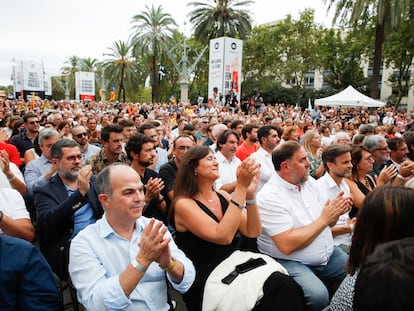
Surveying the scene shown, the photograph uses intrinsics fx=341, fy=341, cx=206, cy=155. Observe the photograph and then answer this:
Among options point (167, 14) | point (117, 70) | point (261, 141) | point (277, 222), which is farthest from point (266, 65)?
point (277, 222)

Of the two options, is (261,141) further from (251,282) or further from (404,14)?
(404,14)

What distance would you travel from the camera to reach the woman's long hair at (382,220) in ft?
6.32

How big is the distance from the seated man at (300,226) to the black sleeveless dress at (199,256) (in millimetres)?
487

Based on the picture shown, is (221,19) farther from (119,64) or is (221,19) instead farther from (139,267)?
(139,267)

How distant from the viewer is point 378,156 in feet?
17.5

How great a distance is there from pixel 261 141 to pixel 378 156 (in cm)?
183

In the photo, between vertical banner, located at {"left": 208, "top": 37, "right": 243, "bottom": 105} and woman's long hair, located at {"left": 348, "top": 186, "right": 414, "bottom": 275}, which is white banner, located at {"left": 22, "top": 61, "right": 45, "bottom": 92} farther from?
woman's long hair, located at {"left": 348, "top": 186, "right": 414, "bottom": 275}

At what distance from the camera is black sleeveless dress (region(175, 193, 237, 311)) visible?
102 inches

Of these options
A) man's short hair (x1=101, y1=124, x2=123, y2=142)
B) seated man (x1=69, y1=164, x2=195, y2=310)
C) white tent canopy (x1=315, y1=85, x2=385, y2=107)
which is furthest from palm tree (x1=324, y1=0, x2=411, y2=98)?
seated man (x1=69, y1=164, x2=195, y2=310)

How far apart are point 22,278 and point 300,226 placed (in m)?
2.20

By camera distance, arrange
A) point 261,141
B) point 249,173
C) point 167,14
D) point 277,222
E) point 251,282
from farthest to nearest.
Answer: point 167,14, point 261,141, point 277,222, point 249,173, point 251,282

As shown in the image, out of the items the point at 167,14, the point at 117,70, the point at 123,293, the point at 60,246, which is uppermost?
the point at 167,14

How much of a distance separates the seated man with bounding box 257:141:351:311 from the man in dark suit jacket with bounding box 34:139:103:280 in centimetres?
149

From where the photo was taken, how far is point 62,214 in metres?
2.79
